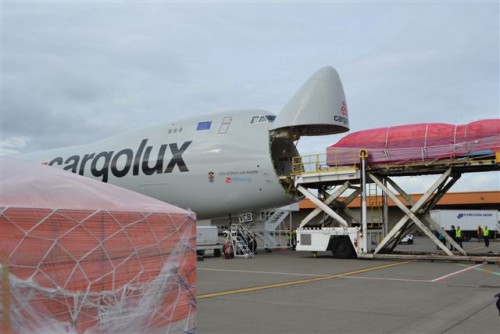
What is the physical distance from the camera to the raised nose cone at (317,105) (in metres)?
23.0

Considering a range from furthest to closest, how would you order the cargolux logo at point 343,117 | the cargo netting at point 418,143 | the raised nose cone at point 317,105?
1. the cargolux logo at point 343,117
2. the raised nose cone at point 317,105
3. the cargo netting at point 418,143

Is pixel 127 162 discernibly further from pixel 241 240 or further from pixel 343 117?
pixel 343 117

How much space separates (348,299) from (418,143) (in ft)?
39.4

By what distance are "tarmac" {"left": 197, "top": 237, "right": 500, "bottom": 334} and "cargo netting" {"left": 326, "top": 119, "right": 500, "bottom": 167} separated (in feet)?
15.5

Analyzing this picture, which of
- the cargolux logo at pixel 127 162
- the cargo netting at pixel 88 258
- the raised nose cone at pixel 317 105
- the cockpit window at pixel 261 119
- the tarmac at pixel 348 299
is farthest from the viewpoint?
the cargolux logo at pixel 127 162

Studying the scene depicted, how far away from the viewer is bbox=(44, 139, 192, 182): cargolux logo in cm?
2508

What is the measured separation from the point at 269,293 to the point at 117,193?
22.9ft

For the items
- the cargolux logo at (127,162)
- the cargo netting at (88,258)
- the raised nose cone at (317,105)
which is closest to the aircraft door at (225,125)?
the cargolux logo at (127,162)

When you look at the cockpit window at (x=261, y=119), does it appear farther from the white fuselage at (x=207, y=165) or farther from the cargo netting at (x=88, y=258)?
the cargo netting at (x=88, y=258)

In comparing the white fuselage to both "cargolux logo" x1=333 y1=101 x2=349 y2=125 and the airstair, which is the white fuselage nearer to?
the airstair

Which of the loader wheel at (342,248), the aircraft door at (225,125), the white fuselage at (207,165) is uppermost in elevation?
the aircraft door at (225,125)

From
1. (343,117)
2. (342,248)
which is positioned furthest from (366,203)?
(343,117)

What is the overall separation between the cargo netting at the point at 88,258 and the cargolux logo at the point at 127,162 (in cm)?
1839

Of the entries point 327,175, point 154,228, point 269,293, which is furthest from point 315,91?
point 154,228
